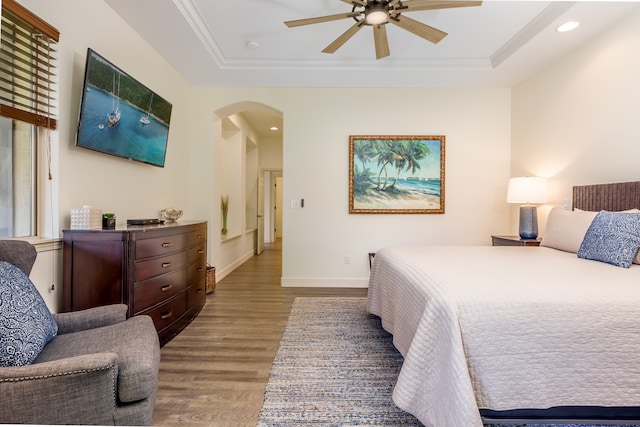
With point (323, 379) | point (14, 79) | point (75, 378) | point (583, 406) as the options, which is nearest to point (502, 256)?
point (583, 406)

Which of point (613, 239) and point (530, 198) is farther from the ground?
point (530, 198)

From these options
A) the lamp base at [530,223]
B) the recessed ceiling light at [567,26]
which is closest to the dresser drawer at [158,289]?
the lamp base at [530,223]

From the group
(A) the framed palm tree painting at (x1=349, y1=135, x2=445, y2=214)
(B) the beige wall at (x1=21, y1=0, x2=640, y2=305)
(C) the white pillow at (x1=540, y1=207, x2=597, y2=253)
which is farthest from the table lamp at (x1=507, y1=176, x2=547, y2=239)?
(A) the framed palm tree painting at (x1=349, y1=135, x2=445, y2=214)

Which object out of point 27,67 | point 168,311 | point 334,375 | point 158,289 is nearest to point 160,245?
point 158,289

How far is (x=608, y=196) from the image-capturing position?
2.60 metres

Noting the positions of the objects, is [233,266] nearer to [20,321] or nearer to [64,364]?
[20,321]

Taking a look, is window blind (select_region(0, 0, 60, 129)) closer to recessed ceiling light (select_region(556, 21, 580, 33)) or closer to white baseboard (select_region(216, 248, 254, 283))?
white baseboard (select_region(216, 248, 254, 283))

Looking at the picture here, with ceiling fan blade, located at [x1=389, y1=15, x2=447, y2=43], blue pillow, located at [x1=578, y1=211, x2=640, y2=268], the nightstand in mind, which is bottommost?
the nightstand

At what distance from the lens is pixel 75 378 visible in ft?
3.49

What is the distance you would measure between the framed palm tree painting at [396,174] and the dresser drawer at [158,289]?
230cm

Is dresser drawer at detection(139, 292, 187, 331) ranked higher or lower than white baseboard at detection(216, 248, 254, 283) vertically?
higher

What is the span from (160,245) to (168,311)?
54 centimetres

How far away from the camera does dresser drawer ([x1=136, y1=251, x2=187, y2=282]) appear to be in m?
2.11

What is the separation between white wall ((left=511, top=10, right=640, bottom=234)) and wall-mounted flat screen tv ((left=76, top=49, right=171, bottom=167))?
4071 mm
